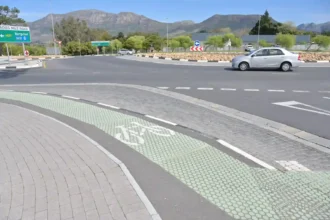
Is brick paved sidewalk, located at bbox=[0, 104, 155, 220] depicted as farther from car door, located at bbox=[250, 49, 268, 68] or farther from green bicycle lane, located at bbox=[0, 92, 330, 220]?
car door, located at bbox=[250, 49, 268, 68]

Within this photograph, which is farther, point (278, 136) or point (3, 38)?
point (3, 38)

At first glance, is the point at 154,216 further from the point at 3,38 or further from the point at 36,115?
the point at 3,38

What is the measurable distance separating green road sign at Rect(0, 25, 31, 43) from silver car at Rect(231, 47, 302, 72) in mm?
21388

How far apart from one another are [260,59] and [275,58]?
0.91 metres

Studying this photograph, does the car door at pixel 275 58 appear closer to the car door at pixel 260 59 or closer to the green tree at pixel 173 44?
the car door at pixel 260 59

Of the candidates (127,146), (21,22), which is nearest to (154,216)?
(127,146)

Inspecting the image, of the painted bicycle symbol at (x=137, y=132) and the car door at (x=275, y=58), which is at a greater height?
the car door at (x=275, y=58)

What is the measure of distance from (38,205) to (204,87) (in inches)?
333

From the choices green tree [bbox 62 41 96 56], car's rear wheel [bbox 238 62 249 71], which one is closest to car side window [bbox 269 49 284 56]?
car's rear wheel [bbox 238 62 249 71]

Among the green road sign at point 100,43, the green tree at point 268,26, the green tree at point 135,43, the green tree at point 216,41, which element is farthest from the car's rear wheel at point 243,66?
the green tree at point 268,26

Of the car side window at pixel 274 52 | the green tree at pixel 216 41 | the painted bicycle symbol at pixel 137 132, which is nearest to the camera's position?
the painted bicycle symbol at pixel 137 132

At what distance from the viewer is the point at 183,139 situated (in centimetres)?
498

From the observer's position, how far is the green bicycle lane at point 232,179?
2.88 m

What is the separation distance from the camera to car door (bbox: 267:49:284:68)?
16.0 metres
